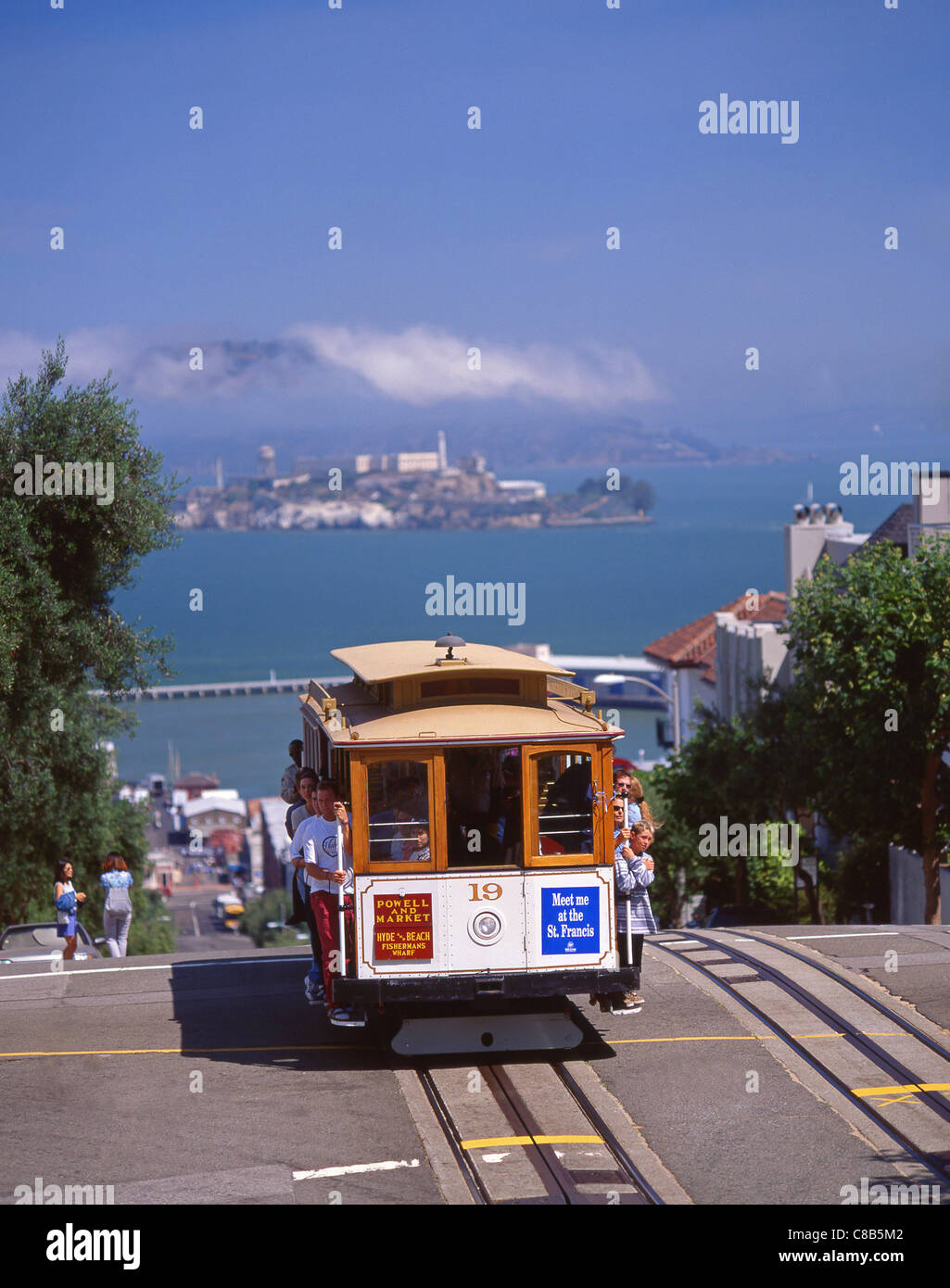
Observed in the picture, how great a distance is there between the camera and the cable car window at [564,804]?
1145cm

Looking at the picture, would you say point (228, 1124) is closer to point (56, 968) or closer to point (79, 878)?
point (56, 968)

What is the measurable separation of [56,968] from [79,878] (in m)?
14.1

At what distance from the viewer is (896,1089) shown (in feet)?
35.6

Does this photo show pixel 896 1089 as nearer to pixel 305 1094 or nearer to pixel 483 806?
pixel 483 806

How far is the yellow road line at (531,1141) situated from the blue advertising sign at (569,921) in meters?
1.71

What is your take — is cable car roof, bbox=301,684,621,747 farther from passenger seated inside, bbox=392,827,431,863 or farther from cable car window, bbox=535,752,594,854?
passenger seated inside, bbox=392,827,431,863

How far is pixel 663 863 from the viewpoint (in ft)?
128

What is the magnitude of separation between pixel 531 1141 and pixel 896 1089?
9.33ft
